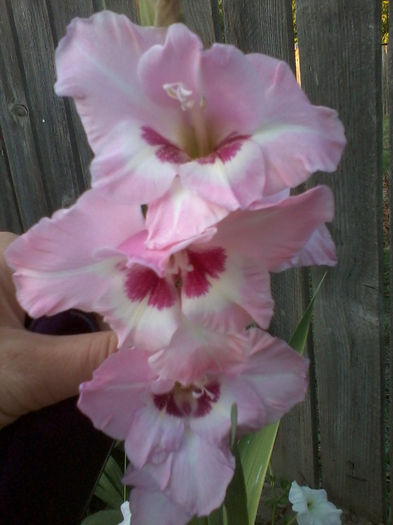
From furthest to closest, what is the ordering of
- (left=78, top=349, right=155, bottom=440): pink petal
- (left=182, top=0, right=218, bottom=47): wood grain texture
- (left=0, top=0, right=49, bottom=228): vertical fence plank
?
(left=0, top=0, right=49, bottom=228): vertical fence plank, (left=182, top=0, right=218, bottom=47): wood grain texture, (left=78, top=349, right=155, bottom=440): pink petal

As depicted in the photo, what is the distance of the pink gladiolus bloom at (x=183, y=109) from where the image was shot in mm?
535

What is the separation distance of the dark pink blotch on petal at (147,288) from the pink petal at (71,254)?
0.07 feet

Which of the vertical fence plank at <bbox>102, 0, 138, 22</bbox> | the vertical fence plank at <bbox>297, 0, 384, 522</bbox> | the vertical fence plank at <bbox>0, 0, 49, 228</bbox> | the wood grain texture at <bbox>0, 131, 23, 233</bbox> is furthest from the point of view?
the wood grain texture at <bbox>0, 131, 23, 233</bbox>

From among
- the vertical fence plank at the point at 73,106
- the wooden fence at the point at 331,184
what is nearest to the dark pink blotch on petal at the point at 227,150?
the wooden fence at the point at 331,184

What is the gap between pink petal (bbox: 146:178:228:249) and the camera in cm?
52

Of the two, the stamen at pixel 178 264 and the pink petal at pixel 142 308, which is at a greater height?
the stamen at pixel 178 264

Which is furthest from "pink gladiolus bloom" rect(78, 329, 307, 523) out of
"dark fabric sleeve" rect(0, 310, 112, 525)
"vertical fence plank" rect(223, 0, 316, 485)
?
"vertical fence plank" rect(223, 0, 316, 485)

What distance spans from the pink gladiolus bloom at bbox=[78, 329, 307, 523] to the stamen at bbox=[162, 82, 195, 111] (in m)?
0.27

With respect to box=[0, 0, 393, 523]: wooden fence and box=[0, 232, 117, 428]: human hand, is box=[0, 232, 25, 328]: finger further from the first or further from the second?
box=[0, 0, 393, 523]: wooden fence

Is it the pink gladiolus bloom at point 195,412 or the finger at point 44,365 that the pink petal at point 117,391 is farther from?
the finger at point 44,365

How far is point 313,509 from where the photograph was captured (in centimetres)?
144

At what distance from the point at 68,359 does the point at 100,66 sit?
51cm

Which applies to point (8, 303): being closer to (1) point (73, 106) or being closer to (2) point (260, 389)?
(2) point (260, 389)

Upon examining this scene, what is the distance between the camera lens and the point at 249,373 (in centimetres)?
68
